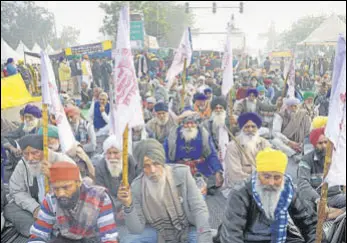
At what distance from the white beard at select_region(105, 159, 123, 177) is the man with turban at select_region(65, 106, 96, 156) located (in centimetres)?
181

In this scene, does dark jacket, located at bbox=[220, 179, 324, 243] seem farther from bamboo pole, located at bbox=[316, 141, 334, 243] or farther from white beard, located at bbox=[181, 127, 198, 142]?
white beard, located at bbox=[181, 127, 198, 142]

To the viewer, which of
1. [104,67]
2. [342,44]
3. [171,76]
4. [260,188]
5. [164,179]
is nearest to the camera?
[342,44]

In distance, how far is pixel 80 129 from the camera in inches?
227

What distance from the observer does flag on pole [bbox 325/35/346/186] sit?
224cm

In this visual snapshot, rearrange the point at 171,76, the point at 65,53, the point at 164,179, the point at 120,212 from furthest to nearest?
1. the point at 65,53
2. the point at 171,76
3. the point at 120,212
4. the point at 164,179

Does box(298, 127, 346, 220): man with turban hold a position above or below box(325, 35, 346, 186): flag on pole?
below

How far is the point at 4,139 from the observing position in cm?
588

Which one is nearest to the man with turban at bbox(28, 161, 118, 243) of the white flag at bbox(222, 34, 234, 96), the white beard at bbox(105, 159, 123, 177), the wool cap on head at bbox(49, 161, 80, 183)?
the wool cap on head at bbox(49, 161, 80, 183)

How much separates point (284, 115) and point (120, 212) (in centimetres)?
371

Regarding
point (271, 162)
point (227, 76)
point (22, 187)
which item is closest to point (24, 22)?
point (227, 76)

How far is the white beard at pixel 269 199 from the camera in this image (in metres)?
2.71

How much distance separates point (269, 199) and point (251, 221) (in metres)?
0.19

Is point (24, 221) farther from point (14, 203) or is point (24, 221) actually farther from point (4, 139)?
point (4, 139)

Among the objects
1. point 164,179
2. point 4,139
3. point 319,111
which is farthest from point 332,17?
point 164,179
